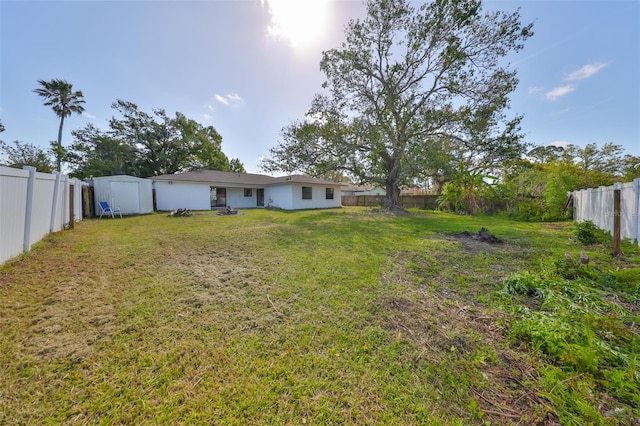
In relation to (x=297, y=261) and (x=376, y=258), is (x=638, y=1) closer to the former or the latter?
(x=376, y=258)

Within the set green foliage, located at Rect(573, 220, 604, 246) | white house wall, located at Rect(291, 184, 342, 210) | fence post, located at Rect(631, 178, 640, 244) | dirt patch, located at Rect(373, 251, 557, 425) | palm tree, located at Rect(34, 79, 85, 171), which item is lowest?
dirt patch, located at Rect(373, 251, 557, 425)

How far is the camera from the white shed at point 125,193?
11555 mm

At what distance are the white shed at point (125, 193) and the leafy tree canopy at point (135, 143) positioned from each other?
31.8 ft

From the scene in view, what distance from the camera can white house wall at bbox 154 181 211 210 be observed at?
14.5 m

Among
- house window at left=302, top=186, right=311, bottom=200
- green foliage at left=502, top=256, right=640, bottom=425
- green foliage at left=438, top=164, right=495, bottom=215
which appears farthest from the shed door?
green foliage at left=438, top=164, right=495, bottom=215

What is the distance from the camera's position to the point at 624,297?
2924 millimetres

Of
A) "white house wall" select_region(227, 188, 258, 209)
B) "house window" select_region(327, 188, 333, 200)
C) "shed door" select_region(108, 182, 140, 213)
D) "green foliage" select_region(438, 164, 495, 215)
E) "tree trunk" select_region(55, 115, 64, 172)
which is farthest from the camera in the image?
"tree trunk" select_region(55, 115, 64, 172)

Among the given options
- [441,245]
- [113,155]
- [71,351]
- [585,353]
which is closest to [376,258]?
[441,245]

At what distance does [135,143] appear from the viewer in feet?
68.9

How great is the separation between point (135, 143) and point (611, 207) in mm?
30456

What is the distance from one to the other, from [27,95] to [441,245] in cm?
2949

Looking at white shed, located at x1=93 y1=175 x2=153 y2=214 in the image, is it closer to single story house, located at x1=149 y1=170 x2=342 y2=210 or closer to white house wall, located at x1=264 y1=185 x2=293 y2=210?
single story house, located at x1=149 y1=170 x2=342 y2=210

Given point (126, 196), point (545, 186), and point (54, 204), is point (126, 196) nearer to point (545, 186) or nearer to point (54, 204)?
point (54, 204)

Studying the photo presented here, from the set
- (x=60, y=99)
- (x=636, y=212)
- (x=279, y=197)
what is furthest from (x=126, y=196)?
(x=636, y=212)
